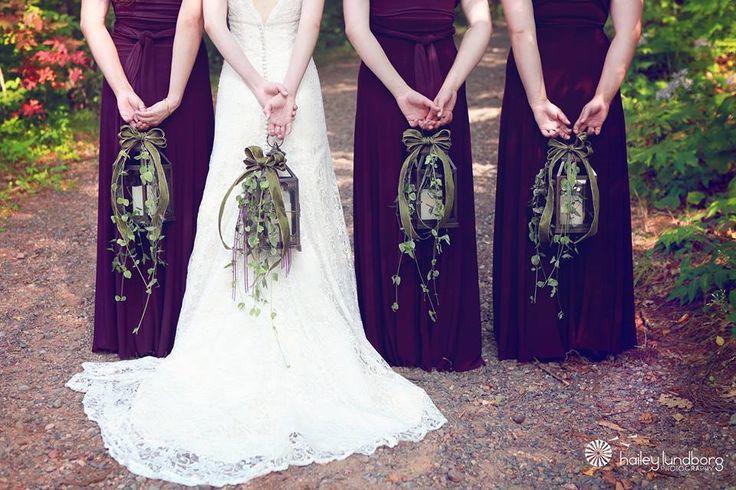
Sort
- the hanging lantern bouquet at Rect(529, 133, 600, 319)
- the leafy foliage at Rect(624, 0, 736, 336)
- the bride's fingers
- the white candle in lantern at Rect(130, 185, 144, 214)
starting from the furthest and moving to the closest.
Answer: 1. the leafy foliage at Rect(624, 0, 736, 336)
2. the white candle in lantern at Rect(130, 185, 144, 214)
3. the hanging lantern bouquet at Rect(529, 133, 600, 319)
4. the bride's fingers

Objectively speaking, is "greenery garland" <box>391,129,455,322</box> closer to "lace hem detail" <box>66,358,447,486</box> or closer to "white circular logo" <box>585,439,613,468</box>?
"lace hem detail" <box>66,358,447,486</box>

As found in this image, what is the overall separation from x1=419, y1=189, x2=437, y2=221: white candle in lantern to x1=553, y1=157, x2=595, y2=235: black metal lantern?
0.64 meters

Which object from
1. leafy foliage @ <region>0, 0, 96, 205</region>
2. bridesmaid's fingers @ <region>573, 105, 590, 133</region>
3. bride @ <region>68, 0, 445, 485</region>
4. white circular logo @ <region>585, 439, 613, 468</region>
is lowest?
white circular logo @ <region>585, 439, 613, 468</region>

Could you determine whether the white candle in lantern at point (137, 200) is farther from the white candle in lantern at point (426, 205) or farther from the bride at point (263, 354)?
the white candle in lantern at point (426, 205)

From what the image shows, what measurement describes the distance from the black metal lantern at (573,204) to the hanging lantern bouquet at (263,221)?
4.45ft

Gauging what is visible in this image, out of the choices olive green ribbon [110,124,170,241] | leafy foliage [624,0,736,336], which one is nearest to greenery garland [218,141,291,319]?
olive green ribbon [110,124,170,241]

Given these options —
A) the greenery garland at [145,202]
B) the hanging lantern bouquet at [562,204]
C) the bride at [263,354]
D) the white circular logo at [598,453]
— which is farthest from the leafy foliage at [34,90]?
the white circular logo at [598,453]

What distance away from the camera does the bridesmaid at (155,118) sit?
4.62m

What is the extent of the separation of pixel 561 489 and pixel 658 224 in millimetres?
3572

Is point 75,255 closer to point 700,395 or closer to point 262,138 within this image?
point 262,138

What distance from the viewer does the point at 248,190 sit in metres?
4.26

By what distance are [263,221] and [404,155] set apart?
33.5 inches

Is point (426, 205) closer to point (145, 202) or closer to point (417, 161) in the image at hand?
point (417, 161)

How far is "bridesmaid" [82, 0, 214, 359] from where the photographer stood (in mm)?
4625
